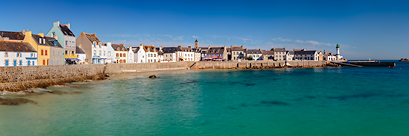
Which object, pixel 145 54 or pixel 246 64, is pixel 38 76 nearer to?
pixel 145 54

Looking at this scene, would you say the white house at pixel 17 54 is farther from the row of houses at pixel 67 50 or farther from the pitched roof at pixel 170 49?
the pitched roof at pixel 170 49

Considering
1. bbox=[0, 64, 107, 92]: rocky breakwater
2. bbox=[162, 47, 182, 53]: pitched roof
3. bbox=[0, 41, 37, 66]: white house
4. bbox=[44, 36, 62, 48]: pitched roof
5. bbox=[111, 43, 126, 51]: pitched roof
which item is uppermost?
bbox=[162, 47, 182, 53]: pitched roof

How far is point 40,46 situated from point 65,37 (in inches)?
338

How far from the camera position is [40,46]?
38.7 metres

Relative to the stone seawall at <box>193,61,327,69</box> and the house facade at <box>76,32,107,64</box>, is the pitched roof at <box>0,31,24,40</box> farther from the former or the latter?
the stone seawall at <box>193,61,327,69</box>

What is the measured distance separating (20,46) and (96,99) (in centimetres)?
2257

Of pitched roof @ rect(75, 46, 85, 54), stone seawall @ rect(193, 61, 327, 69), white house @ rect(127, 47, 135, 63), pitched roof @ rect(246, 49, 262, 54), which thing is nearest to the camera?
pitched roof @ rect(75, 46, 85, 54)

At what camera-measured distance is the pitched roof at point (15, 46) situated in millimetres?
34500

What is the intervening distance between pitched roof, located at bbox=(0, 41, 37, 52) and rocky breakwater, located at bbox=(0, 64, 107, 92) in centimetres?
599

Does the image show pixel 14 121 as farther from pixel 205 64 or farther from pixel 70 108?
pixel 205 64

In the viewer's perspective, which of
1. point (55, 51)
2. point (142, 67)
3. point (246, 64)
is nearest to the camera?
point (55, 51)

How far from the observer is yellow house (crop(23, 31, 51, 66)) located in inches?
1510

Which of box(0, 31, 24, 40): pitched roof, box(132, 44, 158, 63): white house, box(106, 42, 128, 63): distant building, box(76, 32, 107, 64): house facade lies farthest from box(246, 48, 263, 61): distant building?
box(0, 31, 24, 40): pitched roof

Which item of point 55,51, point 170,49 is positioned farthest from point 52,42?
point 170,49
